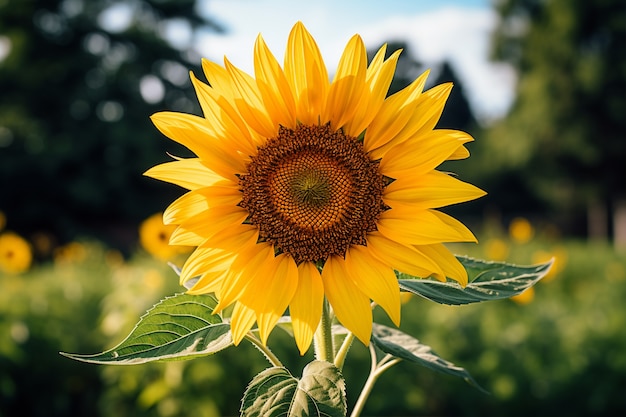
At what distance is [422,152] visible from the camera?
101cm

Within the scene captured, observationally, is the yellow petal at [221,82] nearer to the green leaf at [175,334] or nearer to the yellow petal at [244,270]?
the yellow petal at [244,270]

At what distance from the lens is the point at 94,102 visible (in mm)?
22797

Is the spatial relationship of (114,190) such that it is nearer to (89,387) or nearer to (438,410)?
(89,387)

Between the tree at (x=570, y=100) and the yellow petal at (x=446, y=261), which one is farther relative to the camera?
the tree at (x=570, y=100)

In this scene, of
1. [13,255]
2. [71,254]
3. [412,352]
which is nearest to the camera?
[412,352]

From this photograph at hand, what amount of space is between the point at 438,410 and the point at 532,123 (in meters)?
21.5

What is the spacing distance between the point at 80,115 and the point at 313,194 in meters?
23.5

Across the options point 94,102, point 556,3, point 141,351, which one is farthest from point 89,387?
point 556,3

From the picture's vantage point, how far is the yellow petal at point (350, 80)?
101cm

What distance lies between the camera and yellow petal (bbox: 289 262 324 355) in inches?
37.6

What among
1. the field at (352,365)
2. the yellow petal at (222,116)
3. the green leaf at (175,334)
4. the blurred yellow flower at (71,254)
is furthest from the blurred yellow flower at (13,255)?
the yellow petal at (222,116)

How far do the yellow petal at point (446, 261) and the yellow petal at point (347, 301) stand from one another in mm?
123

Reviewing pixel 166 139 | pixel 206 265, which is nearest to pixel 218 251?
pixel 206 265

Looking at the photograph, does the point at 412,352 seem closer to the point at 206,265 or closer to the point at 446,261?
the point at 446,261
